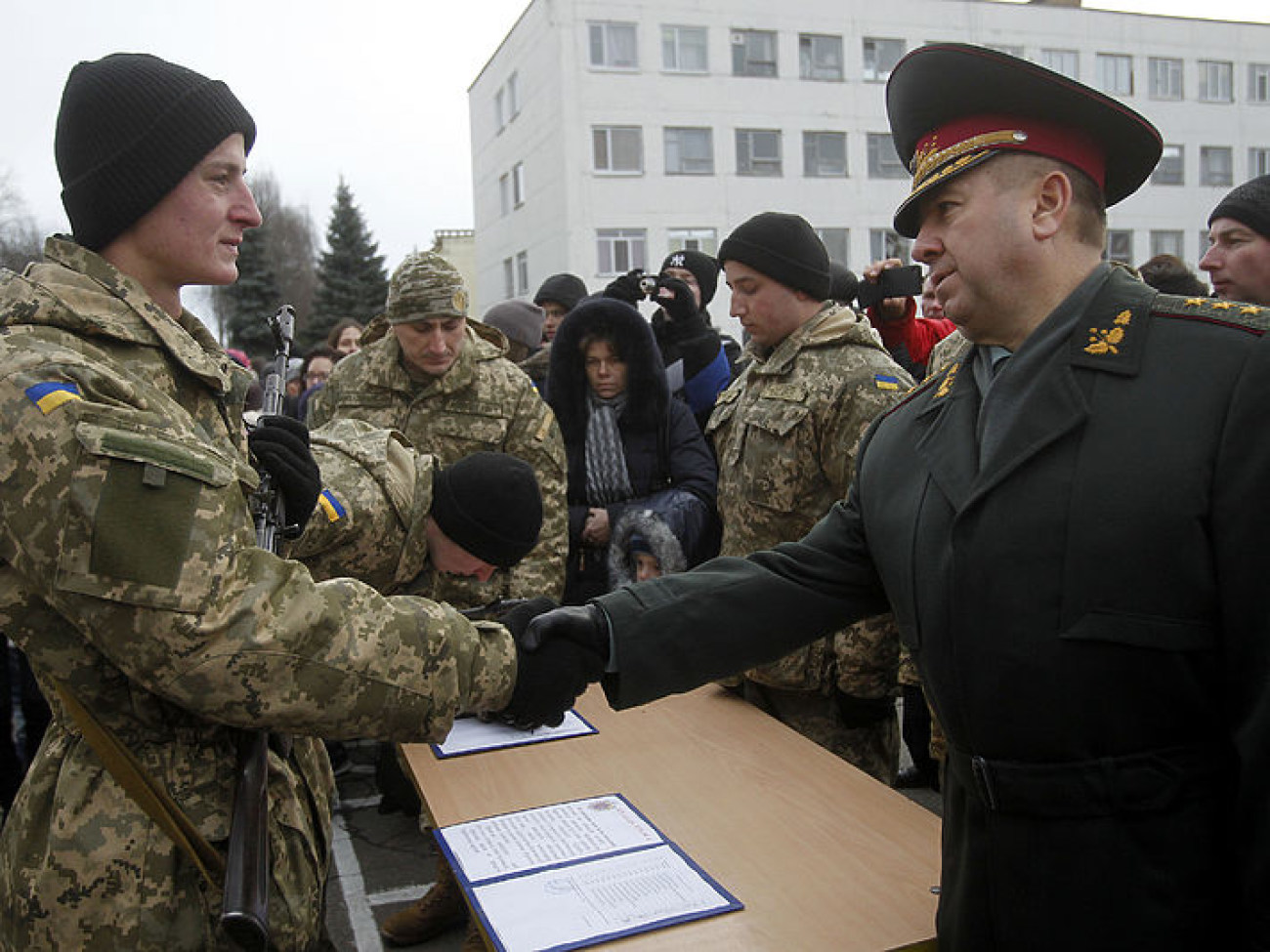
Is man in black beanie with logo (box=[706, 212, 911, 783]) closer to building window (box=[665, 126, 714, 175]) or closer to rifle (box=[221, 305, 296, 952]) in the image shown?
rifle (box=[221, 305, 296, 952])

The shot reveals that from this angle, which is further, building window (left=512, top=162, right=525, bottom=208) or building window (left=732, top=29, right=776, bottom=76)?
building window (left=512, top=162, right=525, bottom=208)

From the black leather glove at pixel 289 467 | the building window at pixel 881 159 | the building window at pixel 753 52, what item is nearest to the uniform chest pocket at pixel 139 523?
the black leather glove at pixel 289 467

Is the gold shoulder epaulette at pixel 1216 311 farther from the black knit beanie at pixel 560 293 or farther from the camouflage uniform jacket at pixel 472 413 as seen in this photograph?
the black knit beanie at pixel 560 293

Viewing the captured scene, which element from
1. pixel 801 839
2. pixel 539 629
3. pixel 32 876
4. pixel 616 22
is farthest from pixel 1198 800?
pixel 616 22

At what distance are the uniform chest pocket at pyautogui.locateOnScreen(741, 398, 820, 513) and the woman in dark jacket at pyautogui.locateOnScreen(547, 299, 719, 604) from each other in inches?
31.5

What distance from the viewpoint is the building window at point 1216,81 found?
31344mm

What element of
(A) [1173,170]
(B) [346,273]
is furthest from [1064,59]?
(B) [346,273]

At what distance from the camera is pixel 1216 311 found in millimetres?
1479

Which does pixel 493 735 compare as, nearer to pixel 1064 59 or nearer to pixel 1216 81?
pixel 1064 59

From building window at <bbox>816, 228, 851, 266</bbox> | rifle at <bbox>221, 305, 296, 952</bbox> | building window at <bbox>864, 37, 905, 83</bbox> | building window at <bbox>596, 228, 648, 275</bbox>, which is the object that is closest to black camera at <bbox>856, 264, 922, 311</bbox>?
rifle at <bbox>221, 305, 296, 952</bbox>

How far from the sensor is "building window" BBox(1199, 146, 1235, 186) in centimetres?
3089

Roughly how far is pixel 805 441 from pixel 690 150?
24374 millimetres

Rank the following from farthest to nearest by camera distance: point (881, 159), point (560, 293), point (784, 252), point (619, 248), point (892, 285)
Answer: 1. point (881, 159)
2. point (619, 248)
3. point (560, 293)
4. point (892, 285)
5. point (784, 252)

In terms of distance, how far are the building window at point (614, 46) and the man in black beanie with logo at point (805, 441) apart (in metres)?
24.0
